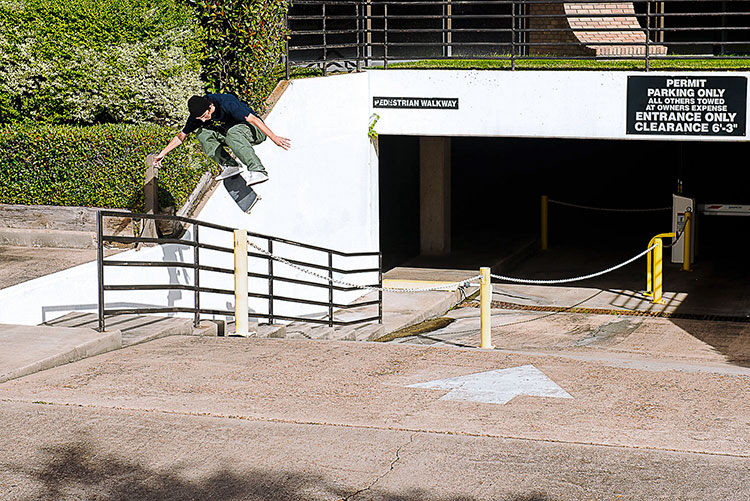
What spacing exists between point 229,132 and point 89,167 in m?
2.39

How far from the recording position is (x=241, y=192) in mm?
12688

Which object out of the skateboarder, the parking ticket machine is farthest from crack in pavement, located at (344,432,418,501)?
the parking ticket machine

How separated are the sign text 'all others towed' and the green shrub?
644 centimetres

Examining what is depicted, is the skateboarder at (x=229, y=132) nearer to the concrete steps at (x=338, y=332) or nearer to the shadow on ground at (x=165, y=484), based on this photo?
the concrete steps at (x=338, y=332)

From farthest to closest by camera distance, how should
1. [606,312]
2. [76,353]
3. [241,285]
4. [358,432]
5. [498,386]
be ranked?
1. [606,312]
2. [241,285]
3. [76,353]
4. [498,386]
5. [358,432]

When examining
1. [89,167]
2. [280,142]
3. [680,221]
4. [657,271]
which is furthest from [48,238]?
[680,221]

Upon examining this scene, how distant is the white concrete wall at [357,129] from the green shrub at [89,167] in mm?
845

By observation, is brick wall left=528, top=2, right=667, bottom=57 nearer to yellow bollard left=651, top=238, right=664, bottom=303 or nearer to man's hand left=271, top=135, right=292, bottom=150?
yellow bollard left=651, top=238, right=664, bottom=303

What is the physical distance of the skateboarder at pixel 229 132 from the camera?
11.4 meters

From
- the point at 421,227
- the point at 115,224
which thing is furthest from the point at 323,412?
the point at 421,227

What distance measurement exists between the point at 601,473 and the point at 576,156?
896 inches

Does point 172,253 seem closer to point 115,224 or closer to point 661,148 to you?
point 115,224

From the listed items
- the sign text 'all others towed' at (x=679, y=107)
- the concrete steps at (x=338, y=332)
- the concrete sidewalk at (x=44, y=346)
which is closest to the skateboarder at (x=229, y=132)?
the concrete steps at (x=338, y=332)

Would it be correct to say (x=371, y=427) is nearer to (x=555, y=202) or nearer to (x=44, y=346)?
(x=44, y=346)
